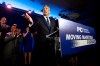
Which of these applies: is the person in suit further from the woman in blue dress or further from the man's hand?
the man's hand

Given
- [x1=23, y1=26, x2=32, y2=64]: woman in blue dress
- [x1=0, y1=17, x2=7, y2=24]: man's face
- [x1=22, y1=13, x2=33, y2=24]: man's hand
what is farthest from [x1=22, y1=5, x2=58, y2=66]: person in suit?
[x1=0, y1=17, x2=7, y2=24]: man's face

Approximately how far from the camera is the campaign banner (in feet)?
6.91

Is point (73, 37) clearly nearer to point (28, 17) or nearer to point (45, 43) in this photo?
point (45, 43)

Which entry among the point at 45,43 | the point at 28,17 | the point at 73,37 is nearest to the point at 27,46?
the point at 45,43

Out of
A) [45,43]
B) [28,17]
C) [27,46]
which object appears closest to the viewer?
[45,43]

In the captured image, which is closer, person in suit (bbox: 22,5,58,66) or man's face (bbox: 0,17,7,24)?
person in suit (bbox: 22,5,58,66)

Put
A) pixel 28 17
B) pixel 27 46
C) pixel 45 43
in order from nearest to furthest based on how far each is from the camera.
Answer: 1. pixel 45 43
2. pixel 27 46
3. pixel 28 17

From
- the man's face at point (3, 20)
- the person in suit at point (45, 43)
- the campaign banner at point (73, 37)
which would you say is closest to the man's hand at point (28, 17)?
the person in suit at point (45, 43)

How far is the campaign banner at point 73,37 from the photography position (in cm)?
211

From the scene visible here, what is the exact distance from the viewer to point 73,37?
2.49 meters

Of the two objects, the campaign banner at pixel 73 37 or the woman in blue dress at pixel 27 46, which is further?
the woman in blue dress at pixel 27 46

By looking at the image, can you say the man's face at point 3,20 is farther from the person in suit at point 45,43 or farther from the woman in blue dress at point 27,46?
the person in suit at point 45,43

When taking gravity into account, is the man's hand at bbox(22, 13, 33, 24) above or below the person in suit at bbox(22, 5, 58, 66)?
above

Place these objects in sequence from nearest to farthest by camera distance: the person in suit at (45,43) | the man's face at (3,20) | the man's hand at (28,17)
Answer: the person in suit at (45,43) → the man's face at (3,20) → the man's hand at (28,17)
